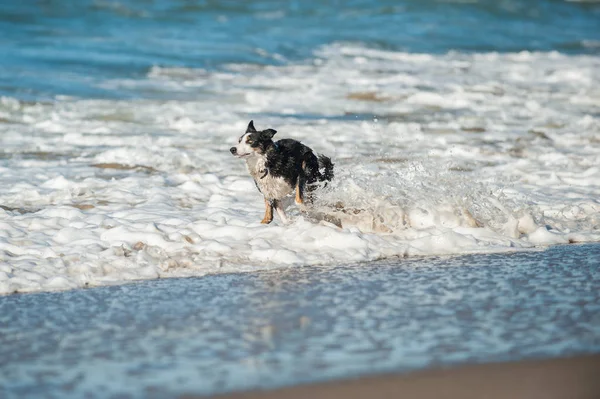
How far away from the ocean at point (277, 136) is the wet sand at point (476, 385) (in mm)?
2526

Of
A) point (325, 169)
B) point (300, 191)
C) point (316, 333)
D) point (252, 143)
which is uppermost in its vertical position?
point (252, 143)

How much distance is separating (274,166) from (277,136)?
548 cm

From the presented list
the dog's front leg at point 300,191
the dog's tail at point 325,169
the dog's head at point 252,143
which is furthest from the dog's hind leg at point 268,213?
the dog's tail at point 325,169

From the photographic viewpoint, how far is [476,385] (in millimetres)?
3490

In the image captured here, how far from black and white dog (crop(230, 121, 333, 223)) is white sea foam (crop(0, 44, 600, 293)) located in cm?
24

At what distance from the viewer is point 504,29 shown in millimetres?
31625

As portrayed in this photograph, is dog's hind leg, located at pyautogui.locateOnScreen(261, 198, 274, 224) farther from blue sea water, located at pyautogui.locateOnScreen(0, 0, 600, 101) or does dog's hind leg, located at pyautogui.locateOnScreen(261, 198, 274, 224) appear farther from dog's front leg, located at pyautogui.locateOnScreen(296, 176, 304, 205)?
blue sea water, located at pyautogui.locateOnScreen(0, 0, 600, 101)

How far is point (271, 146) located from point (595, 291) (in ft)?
10.2

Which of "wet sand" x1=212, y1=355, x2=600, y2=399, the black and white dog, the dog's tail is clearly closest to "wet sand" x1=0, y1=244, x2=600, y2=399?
"wet sand" x1=212, y1=355, x2=600, y2=399

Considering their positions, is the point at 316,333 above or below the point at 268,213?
below

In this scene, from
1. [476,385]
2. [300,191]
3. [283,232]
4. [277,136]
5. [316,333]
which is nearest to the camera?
[476,385]

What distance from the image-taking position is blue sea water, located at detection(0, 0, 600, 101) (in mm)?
19938

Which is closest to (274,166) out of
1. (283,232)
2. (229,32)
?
(283,232)

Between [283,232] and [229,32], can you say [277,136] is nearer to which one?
[283,232]
